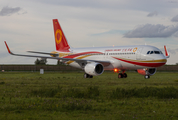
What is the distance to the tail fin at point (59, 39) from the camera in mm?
44806

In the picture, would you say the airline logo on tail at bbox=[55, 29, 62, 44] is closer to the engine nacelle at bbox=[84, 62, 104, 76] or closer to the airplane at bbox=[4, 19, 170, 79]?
the airplane at bbox=[4, 19, 170, 79]

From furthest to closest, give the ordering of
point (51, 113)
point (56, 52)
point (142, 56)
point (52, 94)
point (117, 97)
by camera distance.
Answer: point (56, 52) < point (142, 56) < point (52, 94) < point (117, 97) < point (51, 113)

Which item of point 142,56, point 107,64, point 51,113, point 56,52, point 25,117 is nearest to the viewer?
point 25,117

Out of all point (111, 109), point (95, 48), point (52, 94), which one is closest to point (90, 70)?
point (95, 48)

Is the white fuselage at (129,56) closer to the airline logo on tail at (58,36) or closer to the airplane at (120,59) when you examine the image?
the airplane at (120,59)

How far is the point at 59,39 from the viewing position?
150 feet

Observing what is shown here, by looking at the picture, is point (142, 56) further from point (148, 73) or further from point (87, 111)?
point (87, 111)

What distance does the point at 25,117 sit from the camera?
31.3 feet

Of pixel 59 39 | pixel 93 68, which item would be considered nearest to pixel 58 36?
pixel 59 39

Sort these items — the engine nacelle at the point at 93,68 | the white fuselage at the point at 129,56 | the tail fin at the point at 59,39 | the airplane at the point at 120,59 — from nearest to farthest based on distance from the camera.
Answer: the white fuselage at the point at 129,56 < the airplane at the point at 120,59 < the engine nacelle at the point at 93,68 < the tail fin at the point at 59,39

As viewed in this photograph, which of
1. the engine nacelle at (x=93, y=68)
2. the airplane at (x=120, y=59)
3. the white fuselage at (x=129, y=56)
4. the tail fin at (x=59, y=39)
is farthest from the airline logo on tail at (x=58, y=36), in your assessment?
the engine nacelle at (x=93, y=68)

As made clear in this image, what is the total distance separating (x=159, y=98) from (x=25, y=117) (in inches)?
316

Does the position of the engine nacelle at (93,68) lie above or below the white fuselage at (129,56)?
below

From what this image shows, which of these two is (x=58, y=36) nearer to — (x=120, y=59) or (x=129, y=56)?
(x=120, y=59)
